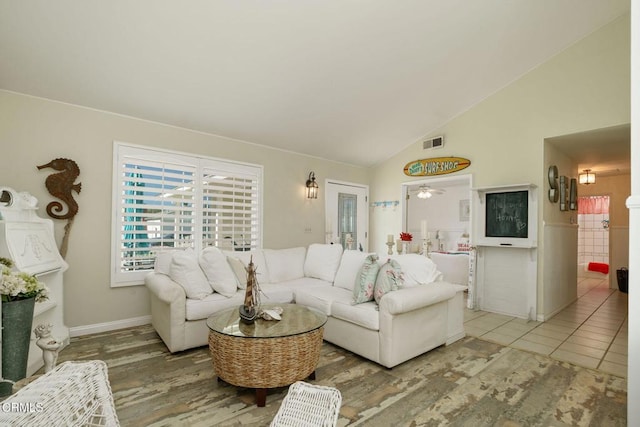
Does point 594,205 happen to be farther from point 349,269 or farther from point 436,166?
Result: point 349,269

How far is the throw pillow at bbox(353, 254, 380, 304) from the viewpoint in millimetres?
3107

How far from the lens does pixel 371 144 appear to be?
568 centimetres

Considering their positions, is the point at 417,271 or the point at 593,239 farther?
the point at 593,239

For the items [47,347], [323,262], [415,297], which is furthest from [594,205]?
[47,347]

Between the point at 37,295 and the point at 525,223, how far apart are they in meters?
5.30

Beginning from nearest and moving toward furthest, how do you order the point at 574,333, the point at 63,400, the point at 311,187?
1. the point at 63,400
2. the point at 574,333
3. the point at 311,187

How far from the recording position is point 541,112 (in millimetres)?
4320

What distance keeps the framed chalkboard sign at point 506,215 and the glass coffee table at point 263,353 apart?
3418 millimetres

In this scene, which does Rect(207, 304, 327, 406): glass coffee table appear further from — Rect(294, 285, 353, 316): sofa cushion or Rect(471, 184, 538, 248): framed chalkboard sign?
Rect(471, 184, 538, 248): framed chalkboard sign

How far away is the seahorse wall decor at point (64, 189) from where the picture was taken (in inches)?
132

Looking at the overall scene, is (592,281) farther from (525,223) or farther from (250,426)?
(250,426)

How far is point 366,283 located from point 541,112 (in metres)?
3.45

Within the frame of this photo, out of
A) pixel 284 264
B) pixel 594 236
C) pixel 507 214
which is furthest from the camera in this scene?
pixel 594 236

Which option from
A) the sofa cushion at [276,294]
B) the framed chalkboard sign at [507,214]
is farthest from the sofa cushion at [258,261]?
the framed chalkboard sign at [507,214]
